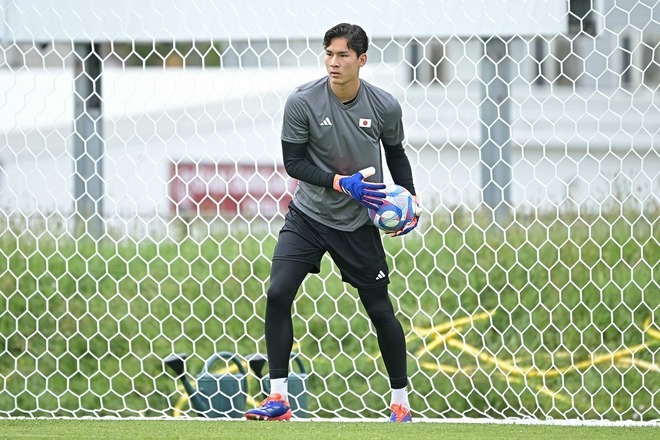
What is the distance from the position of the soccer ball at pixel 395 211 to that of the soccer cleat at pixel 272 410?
2.62ft

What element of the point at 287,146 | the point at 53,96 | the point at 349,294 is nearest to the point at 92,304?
the point at 349,294

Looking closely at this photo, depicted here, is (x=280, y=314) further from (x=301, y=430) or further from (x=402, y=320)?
(x=402, y=320)

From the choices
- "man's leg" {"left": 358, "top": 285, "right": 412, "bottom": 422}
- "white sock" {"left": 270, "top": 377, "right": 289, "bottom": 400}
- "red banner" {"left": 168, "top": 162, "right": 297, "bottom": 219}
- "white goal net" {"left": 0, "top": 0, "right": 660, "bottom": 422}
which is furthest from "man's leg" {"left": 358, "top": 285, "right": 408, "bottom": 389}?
"red banner" {"left": 168, "top": 162, "right": 297, "bottom": 219}

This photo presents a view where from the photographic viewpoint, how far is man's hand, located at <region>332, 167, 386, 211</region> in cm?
411

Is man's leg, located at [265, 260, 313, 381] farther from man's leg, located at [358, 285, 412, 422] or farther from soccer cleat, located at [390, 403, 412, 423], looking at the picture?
soccer cleat, located at [390, 403, 412, 423]

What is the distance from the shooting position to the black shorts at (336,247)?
436 centimetres

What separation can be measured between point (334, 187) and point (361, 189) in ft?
0.43

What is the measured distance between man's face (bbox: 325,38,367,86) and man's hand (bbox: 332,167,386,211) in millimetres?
392

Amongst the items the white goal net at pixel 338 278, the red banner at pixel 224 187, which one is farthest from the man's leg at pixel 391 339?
the red banner at pixel 224 187

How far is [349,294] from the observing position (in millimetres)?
5910

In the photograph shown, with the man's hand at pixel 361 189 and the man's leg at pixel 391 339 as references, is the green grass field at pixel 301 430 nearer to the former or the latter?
the man's leg at pixel 391 339

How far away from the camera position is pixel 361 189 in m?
4.10

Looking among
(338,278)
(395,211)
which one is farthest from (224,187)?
(395,211)

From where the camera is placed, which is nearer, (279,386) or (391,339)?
(279,386)
